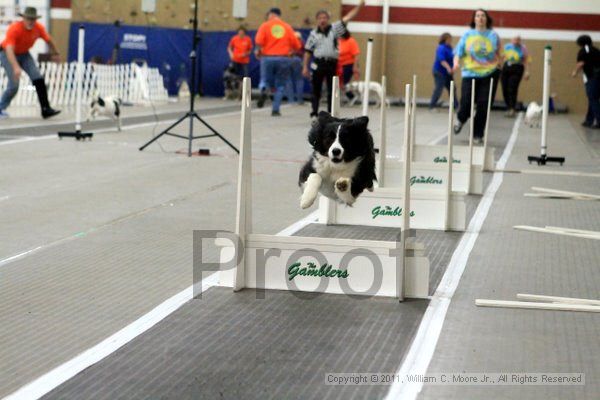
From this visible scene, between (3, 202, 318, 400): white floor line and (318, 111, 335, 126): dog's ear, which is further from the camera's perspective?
(318, 111, 335, 126): dog's ear

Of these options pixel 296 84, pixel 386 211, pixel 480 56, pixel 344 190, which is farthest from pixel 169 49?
pixel 344 190

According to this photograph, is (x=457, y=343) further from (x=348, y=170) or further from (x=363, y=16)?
(x=363, y=16)

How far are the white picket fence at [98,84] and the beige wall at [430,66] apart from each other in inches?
237

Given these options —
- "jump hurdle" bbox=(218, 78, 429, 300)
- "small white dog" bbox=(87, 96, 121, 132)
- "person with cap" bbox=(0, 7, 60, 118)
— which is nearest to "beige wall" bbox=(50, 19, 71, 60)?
"person with cap" bbox=(0, 7, 60, 118)

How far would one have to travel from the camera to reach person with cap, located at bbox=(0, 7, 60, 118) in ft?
57.4

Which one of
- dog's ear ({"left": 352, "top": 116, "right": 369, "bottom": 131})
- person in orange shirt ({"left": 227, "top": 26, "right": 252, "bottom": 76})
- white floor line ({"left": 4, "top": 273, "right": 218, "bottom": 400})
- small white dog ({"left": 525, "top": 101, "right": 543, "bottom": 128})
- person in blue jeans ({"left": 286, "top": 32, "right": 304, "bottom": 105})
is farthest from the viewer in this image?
person in orange shirt ({"left": 227, "top": 26, "right": 252, "bottom": 76})

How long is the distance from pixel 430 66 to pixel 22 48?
13954mm

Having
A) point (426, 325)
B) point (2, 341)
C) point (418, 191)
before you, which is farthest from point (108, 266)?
point (418, 191)

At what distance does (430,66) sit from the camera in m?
29.4

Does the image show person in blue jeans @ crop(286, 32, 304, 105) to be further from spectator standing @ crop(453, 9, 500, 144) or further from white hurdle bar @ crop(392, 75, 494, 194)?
white hurdle bar @ crop(392, 75, 494, 194)

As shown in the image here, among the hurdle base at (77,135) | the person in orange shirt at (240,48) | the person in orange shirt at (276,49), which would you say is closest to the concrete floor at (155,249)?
the hurdle base at (77,135)

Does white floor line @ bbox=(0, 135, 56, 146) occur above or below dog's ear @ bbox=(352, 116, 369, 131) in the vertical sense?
below

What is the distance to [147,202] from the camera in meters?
9.79
